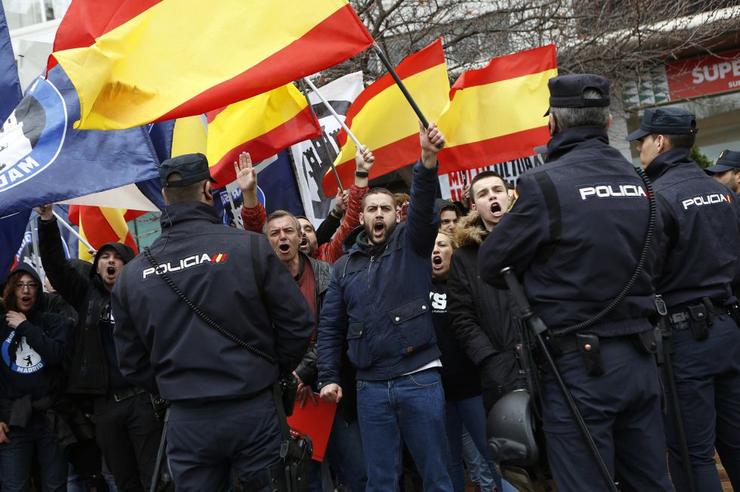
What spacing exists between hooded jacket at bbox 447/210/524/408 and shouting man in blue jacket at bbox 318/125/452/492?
0.28 metres

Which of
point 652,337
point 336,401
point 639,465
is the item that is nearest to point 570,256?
point 652,337

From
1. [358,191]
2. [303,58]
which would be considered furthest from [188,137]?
[303,58]

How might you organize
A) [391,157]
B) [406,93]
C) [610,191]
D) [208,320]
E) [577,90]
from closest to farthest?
[610,191]
[577,90]
[208,320]
[406,93]
[391,157]

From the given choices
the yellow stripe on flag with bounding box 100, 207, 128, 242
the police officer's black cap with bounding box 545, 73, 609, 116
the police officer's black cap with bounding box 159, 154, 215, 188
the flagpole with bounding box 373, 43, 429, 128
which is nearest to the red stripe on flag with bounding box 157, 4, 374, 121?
the flagpole with bounding box 373, 43, 429, 128

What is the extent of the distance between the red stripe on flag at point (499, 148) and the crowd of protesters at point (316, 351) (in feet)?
2.22

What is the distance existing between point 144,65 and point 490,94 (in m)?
3.53

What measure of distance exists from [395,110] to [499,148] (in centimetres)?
101

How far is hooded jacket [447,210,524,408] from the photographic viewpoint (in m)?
5.08

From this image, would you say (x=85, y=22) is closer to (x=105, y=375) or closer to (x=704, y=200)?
(x=105, y=375)

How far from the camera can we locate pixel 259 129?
271 inches

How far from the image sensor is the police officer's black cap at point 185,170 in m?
4.41

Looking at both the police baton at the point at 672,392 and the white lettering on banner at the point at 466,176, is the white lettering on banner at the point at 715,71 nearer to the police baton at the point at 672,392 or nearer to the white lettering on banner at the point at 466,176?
the white lettering on banner at the point at 466,176

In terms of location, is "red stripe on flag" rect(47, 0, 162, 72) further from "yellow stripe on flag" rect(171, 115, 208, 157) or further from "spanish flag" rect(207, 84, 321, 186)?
"yellow stripe on flag" rect(171, 115, 208, 157)

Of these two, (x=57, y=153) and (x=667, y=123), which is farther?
(x=57, y=153)
